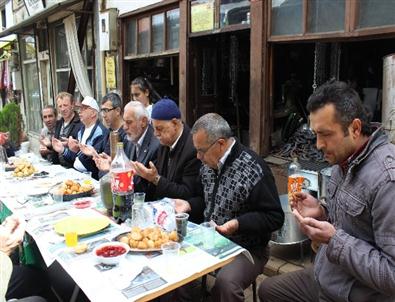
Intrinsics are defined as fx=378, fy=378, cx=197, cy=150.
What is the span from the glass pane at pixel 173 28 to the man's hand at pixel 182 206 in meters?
3.23

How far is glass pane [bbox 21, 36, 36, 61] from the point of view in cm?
1057

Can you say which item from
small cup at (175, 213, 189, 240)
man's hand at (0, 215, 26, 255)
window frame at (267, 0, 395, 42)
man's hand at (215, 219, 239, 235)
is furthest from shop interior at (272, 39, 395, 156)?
man's hand at (0, 215, 26, 255)

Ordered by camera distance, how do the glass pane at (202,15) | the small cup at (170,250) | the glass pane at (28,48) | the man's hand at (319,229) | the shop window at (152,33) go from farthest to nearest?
the glass pane at (28,48)
the shop window at (152,33)
the glass pane at (202,15)
the small cup at (170,250)
the man's hand at (319,229)

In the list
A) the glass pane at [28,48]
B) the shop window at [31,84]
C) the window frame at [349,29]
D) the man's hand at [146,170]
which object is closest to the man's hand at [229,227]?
the man's hand at [146,170]

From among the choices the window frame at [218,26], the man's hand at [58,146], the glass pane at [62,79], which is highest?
the window frame at [218,26]

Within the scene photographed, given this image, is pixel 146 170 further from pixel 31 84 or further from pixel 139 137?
pixel 31 84

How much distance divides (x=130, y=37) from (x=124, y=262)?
5.05 metres

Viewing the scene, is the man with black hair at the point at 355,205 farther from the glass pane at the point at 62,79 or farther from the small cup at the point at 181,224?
the glass pane at the point at 62,79

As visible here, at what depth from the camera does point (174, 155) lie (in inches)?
117

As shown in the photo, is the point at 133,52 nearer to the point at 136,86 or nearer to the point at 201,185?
the point at 136,86

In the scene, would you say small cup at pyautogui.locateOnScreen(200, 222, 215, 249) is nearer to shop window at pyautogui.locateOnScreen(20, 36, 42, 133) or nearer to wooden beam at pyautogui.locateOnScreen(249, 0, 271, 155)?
wooden beam at pyautogui.locateOnScreen(249, 0, 271, 155)

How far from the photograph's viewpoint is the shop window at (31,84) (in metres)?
10.6

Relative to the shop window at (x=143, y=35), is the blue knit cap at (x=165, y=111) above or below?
below

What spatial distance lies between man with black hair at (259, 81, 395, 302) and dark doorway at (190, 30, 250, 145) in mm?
3337
